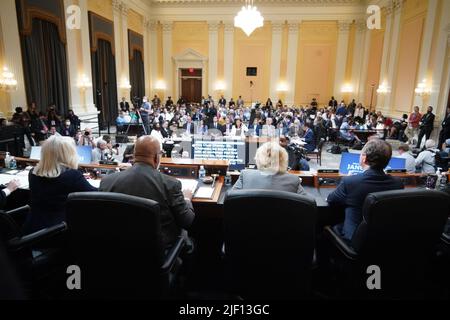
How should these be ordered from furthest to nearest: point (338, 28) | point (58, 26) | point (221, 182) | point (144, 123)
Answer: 1. point (338, 28)
2. point (144, 123)
3. point (58, 26)
4. point (221, 182)

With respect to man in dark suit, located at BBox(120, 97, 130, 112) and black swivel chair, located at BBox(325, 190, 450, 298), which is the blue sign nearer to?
black swivel chair, located at BBox(325, 190, 450, 298)

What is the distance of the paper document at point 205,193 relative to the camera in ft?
8.66

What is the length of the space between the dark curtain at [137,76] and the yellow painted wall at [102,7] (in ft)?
8.59

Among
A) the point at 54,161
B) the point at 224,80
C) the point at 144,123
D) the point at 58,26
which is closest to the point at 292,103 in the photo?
the point at 224,80

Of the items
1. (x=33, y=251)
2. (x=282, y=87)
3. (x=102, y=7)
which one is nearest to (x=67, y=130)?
(x=102, y=7)

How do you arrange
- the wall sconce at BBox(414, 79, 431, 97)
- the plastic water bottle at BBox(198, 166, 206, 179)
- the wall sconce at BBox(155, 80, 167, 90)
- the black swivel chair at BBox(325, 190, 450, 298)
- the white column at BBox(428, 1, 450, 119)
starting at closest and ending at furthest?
the black swivel chair at BBox(325, 190, 450, 298), the plastic water bottle at BBox(198, 166, 206, 179), the white column at BBox(428, 1, 450, 119), the wall sconce at BBox(414, 79, 431, 97), the wall sconce at BBox(155, 80, 167, 90)

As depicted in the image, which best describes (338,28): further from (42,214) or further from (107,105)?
(42,214)

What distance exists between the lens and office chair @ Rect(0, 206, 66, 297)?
1776 mm

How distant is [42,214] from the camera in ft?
7.04

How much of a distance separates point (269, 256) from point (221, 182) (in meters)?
1.47

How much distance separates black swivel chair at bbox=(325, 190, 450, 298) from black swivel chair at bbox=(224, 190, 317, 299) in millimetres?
366

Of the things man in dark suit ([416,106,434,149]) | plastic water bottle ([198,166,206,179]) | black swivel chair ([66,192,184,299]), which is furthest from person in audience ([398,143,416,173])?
man in dark suit ([416,106,434,149])

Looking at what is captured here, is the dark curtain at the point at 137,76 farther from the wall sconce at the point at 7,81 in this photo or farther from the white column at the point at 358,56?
the white column at the point at 358,56

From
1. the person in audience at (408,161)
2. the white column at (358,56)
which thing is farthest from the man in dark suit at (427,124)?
the white column at (358,56)
